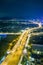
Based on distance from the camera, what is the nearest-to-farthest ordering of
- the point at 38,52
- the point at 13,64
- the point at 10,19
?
1. the point at 13,64
2. the point at 38,52
3. the point at 10,19

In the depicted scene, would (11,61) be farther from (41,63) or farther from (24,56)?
(41,63)

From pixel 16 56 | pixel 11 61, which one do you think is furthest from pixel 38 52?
pixel 11 61

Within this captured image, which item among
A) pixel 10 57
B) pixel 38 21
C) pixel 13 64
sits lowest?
pixel 13 64

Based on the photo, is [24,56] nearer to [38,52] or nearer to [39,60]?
[39,60]

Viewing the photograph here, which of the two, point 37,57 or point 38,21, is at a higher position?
point 38,21

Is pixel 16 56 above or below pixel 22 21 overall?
below

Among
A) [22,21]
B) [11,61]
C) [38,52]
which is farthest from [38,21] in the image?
[11,61]

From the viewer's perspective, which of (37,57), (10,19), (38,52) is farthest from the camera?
(10,19)

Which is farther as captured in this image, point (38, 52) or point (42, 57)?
point (38, 52)

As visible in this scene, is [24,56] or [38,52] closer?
[24,56]
